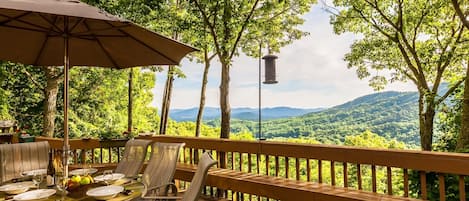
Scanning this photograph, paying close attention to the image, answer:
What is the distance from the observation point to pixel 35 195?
2.67m

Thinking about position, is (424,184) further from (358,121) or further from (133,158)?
(358,121)

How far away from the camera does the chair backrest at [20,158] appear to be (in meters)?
3.85

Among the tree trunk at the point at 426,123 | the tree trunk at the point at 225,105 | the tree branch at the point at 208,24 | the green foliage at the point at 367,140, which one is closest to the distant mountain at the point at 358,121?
the green foliage at the point at 367,140

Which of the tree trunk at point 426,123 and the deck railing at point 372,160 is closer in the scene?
the deck railing at point 372,160

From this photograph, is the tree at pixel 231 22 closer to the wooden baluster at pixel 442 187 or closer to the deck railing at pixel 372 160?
the deck railing at pixel 372 160

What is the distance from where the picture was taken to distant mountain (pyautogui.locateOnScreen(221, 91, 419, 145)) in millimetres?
11156

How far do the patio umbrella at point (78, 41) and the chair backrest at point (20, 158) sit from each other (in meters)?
0.96

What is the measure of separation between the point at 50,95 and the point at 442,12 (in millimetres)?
11633

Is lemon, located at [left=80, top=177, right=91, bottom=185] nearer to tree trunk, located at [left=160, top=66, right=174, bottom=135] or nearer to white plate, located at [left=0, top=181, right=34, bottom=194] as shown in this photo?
white plate, located at [left=0, top=181, right=34, bottom=194]

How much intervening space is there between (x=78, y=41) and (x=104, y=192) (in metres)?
2.37

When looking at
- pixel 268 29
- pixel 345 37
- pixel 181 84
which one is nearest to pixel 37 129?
pixel 181 84

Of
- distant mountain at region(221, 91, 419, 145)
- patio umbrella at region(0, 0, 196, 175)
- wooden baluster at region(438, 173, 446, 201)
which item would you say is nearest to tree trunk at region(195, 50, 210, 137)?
distant mountain at region(221, 91, 419, 145)

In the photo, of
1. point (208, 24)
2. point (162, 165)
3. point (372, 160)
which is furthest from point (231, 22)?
point (372, 160)

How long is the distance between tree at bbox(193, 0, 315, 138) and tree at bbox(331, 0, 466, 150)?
64.8 inches
